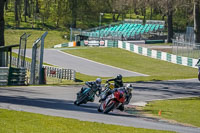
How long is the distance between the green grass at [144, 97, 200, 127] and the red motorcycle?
195 centimetres

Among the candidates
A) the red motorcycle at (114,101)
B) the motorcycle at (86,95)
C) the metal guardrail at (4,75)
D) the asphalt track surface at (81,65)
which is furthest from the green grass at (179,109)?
the asphalt track surface at (81,65)

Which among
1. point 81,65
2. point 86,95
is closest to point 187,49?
point 81,65

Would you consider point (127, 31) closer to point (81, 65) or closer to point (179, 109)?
point (81, 65)

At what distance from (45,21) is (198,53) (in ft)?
167

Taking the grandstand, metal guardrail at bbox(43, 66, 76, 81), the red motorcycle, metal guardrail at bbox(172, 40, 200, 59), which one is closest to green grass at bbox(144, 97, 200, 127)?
the red motorcycle

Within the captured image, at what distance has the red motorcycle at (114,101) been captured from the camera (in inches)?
677

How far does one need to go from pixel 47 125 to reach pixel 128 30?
55.6 m

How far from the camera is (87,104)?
19812mm

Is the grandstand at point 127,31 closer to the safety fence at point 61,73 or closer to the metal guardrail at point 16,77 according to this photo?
the safety fence at point 61,73

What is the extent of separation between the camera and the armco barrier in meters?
43.4

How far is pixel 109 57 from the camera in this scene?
49.4 m

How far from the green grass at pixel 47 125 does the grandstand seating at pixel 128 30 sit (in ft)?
147

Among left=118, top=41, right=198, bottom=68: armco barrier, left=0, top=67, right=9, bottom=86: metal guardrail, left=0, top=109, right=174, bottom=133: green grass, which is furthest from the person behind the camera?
left=118, top=41, right=198, bottom=68: armco barrier

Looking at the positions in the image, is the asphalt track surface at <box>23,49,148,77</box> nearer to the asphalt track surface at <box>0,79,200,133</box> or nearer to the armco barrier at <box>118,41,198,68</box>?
the armco barrier at <box>118,41,198,68</box>
